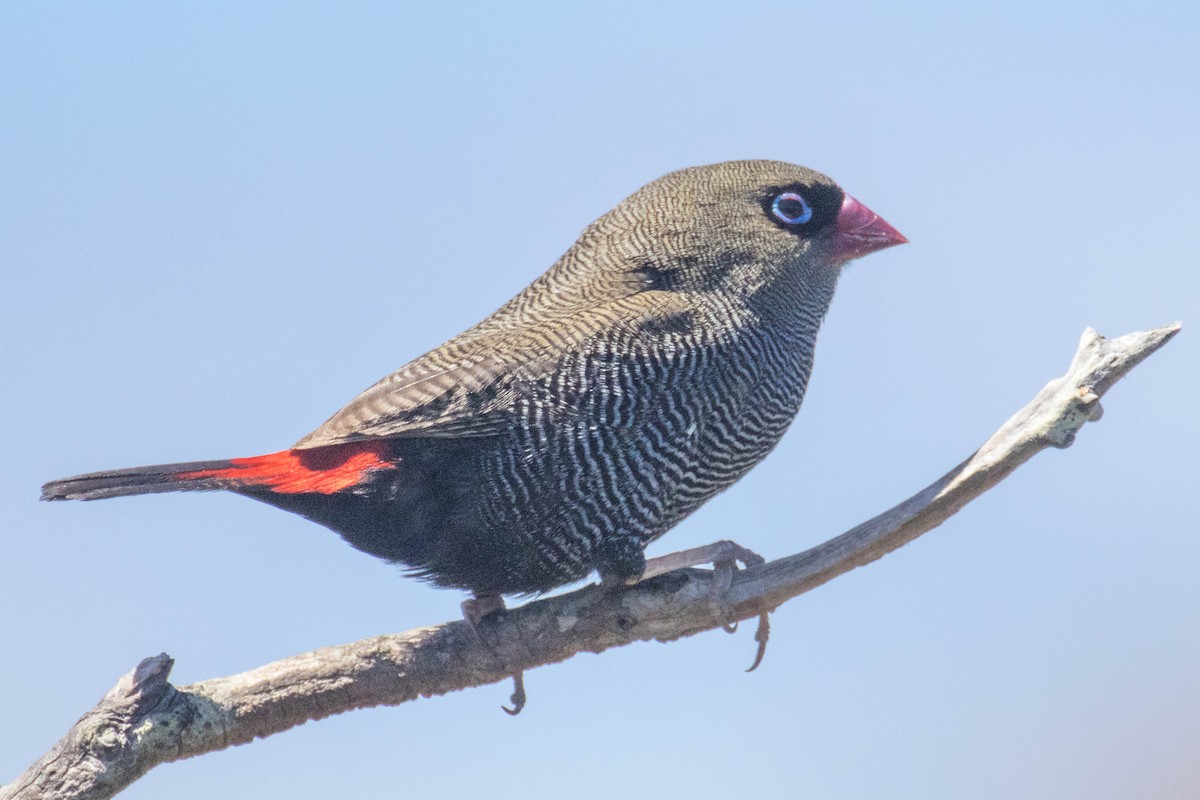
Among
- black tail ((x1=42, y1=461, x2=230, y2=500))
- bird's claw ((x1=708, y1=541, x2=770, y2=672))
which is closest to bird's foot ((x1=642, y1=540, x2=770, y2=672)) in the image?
bird's claw ((x1=708, y1=541, x2=770, y2=672))

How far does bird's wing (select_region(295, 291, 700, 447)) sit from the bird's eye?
82 centimetres

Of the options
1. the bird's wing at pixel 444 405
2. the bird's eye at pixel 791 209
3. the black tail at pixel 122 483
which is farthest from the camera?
the bird's eye at pixel 791 209

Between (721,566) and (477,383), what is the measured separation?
Answer: 3.68ft

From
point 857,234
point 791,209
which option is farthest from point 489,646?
point 857,234

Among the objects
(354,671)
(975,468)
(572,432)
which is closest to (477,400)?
(572,432)

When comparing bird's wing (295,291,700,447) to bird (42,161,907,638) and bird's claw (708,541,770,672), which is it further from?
bird's claw (708,541,770,672)

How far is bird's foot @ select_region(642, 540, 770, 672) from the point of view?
4.63 m

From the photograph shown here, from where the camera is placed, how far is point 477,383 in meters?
4.61

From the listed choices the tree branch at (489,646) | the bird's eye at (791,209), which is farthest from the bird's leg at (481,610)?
the bird's eye at (791,209)

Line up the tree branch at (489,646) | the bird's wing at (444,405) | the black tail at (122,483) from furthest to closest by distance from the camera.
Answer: the bird's wing at (444,405), the tree branch at (489,646), the black tail at (122,483)

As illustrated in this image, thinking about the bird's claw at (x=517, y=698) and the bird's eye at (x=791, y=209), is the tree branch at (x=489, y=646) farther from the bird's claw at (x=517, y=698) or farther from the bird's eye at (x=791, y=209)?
the bird's eye at (x=791, y=209)

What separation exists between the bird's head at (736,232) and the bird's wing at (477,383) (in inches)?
13.1

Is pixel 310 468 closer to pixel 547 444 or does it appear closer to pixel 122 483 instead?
pixel 122 483

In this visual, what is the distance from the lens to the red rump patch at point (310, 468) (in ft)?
14.3
